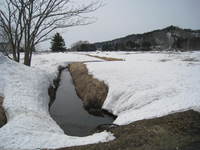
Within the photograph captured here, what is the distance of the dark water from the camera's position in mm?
8289

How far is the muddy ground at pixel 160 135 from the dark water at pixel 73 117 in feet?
9.58

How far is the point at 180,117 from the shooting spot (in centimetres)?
598

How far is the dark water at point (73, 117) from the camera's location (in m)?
8.29

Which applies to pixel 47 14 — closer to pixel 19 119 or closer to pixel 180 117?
pixel 19 119

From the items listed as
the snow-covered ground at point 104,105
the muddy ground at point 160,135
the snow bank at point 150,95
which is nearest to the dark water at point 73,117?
the snow-covered ground at point 104,105

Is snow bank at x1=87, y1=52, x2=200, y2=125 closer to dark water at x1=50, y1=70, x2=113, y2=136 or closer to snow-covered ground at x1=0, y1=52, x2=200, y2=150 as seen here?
snow-covered ground at x1=0, y1=52, x2=200, y2=150

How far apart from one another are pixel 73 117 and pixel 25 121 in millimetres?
3815

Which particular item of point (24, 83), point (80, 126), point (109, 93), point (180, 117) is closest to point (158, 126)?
point (180, 117)

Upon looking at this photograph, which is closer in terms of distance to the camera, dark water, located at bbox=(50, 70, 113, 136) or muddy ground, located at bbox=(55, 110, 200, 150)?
muddy ground, located at bbox=(55, 110, 200, 150)

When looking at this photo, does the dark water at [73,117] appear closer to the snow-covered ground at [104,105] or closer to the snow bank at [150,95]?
the snow-covered ground at [104,105]

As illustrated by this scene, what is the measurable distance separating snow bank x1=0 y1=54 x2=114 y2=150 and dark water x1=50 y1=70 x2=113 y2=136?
1.22 meters

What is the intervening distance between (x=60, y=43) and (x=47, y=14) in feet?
159

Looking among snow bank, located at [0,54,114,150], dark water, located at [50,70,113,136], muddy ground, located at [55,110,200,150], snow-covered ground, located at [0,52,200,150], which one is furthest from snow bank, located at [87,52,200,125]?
snow bank, located at [0,54,114,150]

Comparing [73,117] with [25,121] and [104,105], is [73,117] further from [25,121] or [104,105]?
[25,121]
